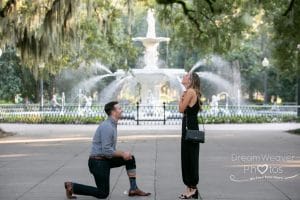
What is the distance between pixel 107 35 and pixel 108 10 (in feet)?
3.49

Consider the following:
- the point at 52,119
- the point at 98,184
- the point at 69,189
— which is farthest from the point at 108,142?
the point at 52,119

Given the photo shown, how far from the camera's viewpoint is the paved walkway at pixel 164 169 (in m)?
9.58

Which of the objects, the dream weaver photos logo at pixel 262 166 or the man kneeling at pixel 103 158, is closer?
the man kneeling at pixel 103 158

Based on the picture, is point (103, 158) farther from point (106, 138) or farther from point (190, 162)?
point (190, 162)

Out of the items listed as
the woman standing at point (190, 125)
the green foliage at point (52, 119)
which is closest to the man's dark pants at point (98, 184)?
the woman standing at point (190, 125)

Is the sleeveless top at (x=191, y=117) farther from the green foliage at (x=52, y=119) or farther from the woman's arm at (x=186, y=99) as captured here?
the green foliage at (x=52, y=119)

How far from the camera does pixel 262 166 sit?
41.5ft

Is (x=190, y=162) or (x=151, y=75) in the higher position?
(x=151, y=75)

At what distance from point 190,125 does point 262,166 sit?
167 inches

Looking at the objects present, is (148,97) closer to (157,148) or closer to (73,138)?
(73,138)

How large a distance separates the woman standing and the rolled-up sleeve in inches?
40.5

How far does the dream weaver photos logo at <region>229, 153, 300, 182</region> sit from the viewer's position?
11.2 meters

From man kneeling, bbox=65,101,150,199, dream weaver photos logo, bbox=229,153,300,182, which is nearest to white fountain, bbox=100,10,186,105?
dream weaver photos logo, bbox=229,153,300,182

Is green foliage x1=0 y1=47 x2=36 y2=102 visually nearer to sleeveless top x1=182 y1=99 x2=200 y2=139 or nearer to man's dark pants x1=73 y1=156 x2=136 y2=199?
man's dark pants x1=73 y1=156 x2=136 y2=199
